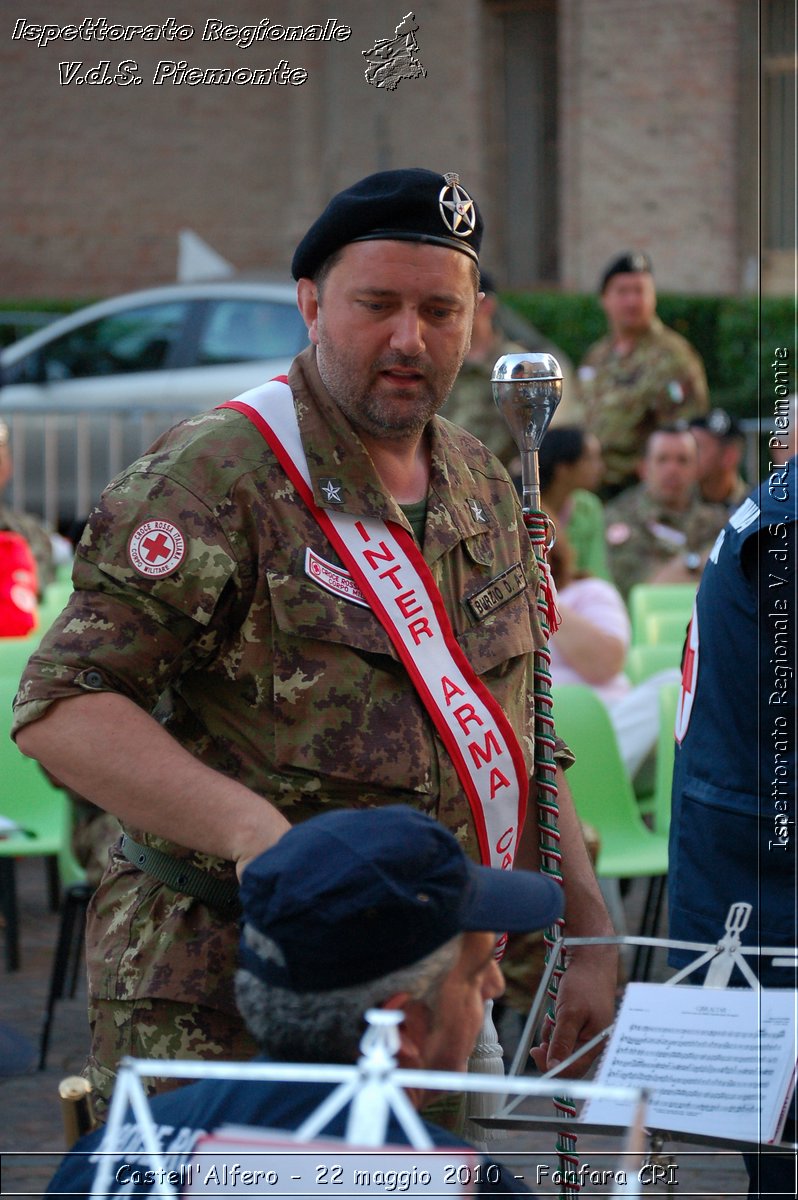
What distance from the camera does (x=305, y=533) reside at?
2.26m

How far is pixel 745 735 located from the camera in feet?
8.31

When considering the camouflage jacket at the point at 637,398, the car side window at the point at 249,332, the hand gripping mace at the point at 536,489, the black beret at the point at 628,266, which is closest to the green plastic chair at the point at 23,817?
the hand gripping mace at the point at 536,489

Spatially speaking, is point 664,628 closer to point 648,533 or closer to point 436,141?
point 648,533

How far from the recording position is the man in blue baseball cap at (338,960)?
61.6 inches

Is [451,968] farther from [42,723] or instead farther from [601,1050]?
[42,723]

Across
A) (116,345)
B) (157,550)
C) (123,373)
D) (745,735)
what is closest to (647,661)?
(745,735)

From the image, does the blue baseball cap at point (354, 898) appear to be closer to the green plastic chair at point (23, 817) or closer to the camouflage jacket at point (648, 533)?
the green plastic chair at point (23, 817)

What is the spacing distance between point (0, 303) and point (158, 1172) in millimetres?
17061

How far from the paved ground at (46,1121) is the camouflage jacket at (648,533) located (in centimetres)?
186

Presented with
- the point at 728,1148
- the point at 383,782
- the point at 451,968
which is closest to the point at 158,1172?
the point at 451,968

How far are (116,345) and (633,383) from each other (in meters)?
4.36

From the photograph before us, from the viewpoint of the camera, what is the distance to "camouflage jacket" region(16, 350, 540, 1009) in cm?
214

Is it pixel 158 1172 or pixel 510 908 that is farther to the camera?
pixel 510 908

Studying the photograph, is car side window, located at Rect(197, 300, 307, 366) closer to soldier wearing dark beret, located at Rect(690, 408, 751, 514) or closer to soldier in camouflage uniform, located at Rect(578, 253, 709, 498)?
soldier in camouflage uniform, located at Rect(578, 253, 709, 498)
